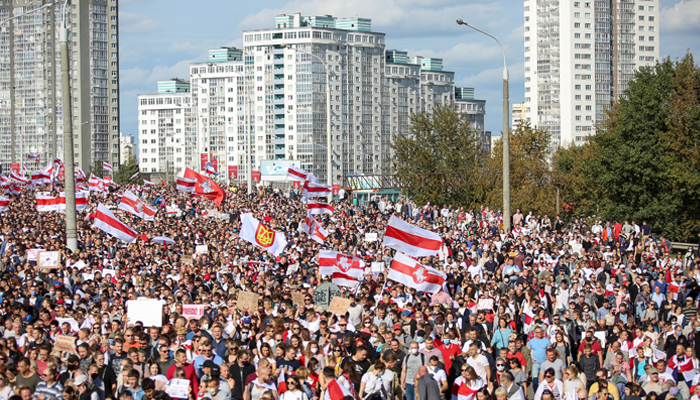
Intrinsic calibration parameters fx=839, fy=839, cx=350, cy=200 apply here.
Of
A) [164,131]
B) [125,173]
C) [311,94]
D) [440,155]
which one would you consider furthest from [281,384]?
[164,131]

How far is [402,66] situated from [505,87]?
130566 millimetres

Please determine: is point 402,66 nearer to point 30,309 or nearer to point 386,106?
point 386,106

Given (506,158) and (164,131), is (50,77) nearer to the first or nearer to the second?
(164,131)

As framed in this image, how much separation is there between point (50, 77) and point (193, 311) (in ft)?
466

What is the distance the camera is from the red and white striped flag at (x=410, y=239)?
15547mm

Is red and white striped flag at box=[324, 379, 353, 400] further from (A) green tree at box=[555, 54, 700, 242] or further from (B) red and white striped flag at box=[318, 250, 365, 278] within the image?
(A) green tree at box=[555, 54, 700, 242]

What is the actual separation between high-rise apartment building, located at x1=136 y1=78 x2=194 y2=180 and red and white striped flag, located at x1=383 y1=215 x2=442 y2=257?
532ft

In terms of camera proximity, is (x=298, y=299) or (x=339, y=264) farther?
(x=339, y=264)

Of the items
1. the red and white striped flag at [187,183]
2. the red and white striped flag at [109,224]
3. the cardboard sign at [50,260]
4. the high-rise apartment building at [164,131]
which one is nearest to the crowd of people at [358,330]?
the cardboard sign at [50,260]

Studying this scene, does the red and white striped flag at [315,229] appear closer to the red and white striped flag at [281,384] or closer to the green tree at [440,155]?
the red and white striped flag at [281,384]

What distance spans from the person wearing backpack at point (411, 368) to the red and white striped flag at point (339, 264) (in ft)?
19.8

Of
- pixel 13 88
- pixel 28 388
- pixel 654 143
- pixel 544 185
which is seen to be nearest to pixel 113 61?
pixel 13 88

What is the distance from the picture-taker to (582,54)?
13488 centimetres

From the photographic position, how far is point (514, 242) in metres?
24.7
